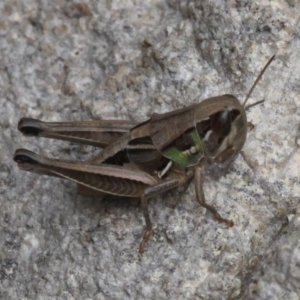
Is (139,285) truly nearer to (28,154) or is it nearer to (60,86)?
(28,154)

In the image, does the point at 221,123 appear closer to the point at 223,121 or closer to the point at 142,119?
the point at 223,121

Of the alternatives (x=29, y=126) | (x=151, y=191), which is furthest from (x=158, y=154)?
(x=29, y=126)

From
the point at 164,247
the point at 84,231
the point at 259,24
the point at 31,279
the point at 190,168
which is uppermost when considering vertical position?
the point at 259,24

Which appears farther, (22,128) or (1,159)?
(1,159)

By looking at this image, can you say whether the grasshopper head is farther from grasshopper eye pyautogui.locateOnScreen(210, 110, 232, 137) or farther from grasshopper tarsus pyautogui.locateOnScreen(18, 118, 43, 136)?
grasshopper tarsus pyautogui.locateOnScreen(18, 118, 43, 136)

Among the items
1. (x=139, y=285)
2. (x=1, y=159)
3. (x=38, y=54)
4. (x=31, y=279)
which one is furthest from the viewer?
(x=38, y=54)

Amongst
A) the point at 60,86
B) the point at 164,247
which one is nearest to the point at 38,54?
the point at 60,86
